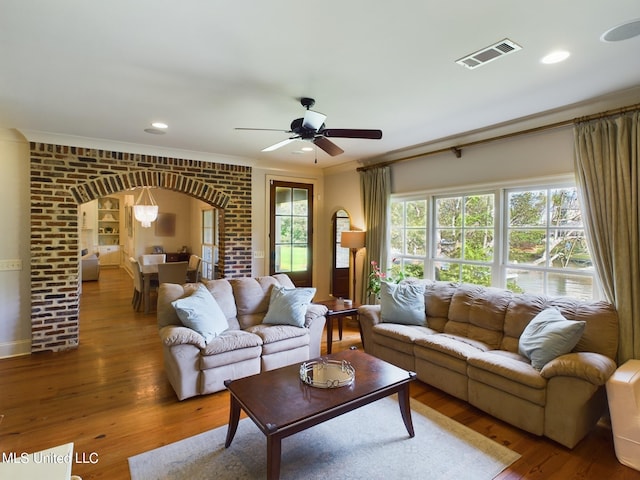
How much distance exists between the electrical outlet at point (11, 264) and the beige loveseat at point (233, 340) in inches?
81.2

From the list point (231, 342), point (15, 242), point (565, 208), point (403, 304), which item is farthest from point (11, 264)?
point (565, 208)

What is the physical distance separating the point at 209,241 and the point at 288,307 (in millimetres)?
4796

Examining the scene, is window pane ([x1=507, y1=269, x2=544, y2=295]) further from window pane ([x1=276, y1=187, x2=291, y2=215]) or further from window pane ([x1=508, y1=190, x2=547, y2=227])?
window pane ([x1=276, y1=187, x2=291, y2=215])

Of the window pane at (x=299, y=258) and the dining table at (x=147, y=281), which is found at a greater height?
the window pane at (x=299, y=258)

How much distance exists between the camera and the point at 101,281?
29.4 feet

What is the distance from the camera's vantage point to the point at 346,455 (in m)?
2.28

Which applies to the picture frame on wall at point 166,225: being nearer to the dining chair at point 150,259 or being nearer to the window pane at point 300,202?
the dining chair at point 150,259

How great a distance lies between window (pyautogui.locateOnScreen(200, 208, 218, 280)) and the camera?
24.2 ft

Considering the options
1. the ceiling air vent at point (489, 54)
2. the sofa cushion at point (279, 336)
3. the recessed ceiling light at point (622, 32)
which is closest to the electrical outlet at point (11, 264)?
the sofa cushion at point (279, 336)

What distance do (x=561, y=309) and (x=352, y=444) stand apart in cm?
209

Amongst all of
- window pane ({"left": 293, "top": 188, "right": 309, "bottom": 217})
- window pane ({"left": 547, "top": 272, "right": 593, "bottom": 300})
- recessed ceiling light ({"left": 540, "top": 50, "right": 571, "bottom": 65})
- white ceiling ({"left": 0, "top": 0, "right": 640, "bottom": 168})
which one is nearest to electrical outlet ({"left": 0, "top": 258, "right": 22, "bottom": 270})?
white ceiling ({"left": 0, "top": 0, "right": 640, "bottom": 168})

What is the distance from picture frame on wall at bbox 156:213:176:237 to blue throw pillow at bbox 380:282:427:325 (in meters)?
7.34

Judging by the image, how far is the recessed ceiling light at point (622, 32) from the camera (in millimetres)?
1833

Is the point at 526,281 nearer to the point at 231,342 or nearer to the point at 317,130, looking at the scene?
the point at 317,130
